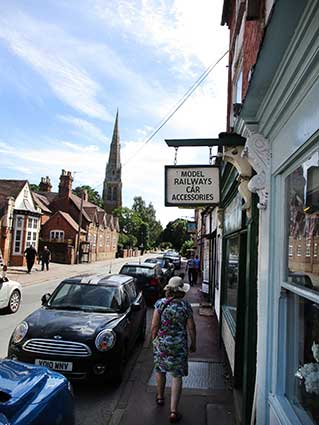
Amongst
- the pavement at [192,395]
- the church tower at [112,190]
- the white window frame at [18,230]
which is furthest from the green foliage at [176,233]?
the pavement at [192,395]

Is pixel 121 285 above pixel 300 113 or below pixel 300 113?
below

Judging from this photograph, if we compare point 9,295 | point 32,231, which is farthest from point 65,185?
point 9,295

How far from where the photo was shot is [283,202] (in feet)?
→ 9.61

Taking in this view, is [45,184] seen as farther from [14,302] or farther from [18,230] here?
[14,302]

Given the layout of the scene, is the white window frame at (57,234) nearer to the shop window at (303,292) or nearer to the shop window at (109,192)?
the shop window at (303,292)

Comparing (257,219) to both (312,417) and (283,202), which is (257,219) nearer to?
(283,202)

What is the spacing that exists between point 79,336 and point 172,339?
1.48 m

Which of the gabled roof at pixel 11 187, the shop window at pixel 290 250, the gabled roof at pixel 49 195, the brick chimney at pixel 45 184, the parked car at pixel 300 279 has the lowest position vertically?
the parked car at pixel 300 279

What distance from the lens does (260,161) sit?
10.9 feet

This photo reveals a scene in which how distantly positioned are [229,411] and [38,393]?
3.04 metres

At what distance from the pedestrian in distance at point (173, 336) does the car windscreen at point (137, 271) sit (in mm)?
9016

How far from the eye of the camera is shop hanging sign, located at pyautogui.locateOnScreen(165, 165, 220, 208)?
5.25 meters

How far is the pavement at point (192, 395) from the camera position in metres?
4.45

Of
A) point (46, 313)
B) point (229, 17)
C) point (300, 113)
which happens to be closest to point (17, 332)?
point (46, 313)
